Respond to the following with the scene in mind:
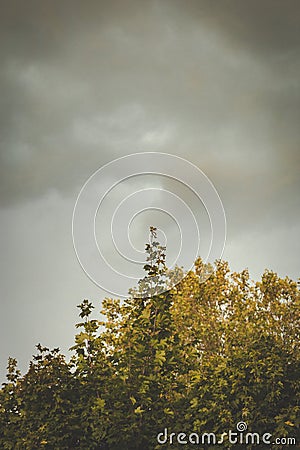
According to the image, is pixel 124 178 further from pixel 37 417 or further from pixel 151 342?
pixel 37 417

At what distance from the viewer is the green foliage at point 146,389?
23.2ft

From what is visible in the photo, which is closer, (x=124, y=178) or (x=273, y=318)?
(x=124, y=178)

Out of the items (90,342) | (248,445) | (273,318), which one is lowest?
(248,445)

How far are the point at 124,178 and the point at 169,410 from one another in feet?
9.45

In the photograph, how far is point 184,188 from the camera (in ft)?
24.9

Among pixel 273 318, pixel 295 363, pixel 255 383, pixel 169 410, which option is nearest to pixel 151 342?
pixel 169 410

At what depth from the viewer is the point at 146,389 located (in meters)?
7.13

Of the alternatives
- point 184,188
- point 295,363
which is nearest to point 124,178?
point 184,188

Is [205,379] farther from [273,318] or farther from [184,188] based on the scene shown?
[273,318]

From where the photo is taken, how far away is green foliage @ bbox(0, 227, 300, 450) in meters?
7.08

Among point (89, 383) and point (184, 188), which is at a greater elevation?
point (184, 188)

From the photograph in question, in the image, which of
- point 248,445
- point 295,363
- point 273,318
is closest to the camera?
point 248,445

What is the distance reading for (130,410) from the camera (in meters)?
7.11

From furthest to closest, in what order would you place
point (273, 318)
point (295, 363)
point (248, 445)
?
1. point (273, 318)
2. point (295, 363)
3. point (248, 445)
